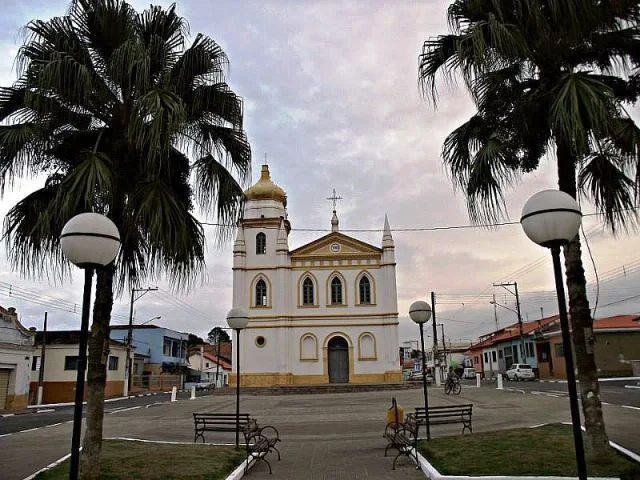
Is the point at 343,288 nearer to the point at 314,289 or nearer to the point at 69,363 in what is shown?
the point at 314,289

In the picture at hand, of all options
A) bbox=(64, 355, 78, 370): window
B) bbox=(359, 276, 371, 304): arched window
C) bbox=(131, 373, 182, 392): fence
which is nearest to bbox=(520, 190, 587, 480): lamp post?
bbox=(64, 355, 78, 370): window

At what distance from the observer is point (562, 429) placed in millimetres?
11656

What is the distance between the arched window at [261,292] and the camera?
4631cm

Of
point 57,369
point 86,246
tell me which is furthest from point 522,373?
point 86,246

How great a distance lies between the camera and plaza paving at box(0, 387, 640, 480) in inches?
408

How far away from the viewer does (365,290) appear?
46250 mm

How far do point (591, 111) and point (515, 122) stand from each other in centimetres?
195

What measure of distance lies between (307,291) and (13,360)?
2168cm

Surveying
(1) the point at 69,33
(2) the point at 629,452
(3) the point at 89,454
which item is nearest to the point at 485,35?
(1) the point at 69,33

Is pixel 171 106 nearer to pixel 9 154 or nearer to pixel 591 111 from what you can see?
pixel 9 154

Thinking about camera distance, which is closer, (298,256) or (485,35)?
(485,35)

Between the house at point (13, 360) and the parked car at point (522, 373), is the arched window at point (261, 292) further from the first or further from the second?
the parked car at point (522, 373)

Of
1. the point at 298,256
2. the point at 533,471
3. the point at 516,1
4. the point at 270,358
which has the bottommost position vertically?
the point at 533,471

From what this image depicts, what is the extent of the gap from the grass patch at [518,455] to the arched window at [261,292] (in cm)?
3485
